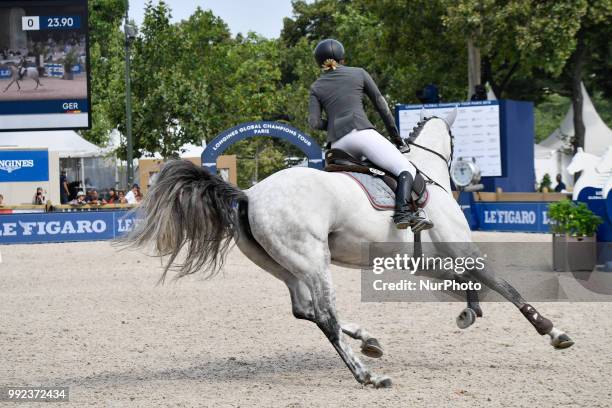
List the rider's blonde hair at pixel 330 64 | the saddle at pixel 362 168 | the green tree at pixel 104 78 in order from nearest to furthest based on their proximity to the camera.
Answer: the saddle at pixel 362 168 → the rider's blonde hair at pixel 330 64 → the green tree at pixel 104 78

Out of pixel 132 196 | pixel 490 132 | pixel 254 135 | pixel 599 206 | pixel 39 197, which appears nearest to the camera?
pixel 599 206

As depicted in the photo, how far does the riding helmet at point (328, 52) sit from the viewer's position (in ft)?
26.4

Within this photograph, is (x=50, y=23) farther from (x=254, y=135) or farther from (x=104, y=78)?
(x=104, y=78)

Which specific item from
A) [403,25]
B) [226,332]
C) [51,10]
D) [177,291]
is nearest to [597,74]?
[403,25]

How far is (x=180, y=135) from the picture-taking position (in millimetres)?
39344

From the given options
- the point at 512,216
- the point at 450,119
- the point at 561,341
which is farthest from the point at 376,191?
the point at 512,216

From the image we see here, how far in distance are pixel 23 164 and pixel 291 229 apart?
25.4m

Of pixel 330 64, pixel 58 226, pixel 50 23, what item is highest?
pixel 50 23

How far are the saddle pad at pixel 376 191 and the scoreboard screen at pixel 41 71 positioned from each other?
56.0ft

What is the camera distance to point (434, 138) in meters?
8.81

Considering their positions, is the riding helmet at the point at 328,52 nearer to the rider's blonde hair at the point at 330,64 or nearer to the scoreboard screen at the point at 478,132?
the rider's blonde hair at the point at 330,64

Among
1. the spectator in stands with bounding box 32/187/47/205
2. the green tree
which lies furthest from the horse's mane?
the green tree

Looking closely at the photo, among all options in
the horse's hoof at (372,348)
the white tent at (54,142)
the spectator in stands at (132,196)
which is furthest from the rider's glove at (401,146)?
the white tent at (54,142)

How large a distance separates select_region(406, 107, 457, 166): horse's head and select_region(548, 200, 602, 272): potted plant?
22.1ft
